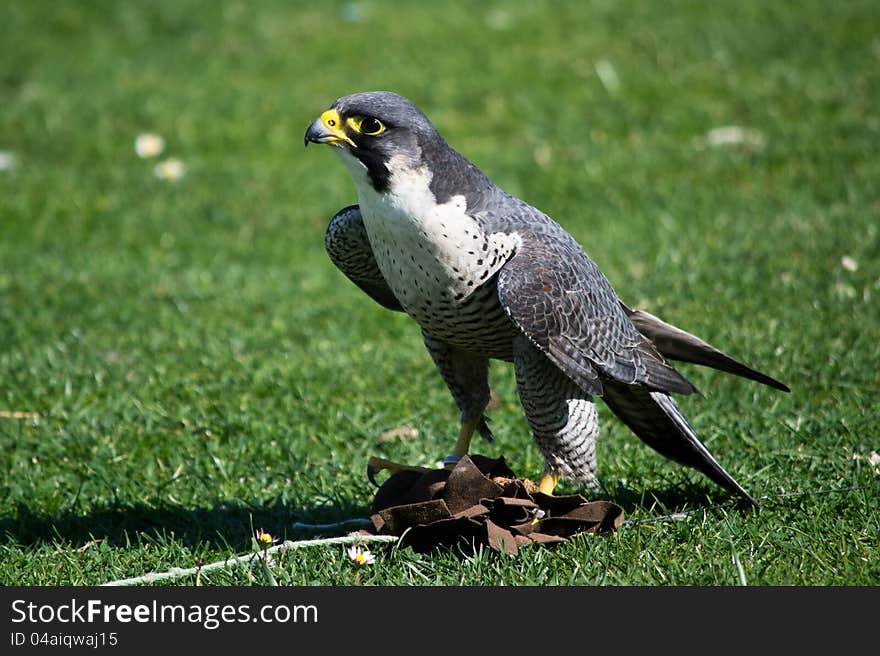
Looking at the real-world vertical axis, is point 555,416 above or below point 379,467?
above

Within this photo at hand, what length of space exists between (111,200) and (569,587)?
5308 mm

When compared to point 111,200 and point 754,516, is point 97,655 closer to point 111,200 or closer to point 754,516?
point 754,516

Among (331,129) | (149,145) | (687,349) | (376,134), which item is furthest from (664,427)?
(149,145)

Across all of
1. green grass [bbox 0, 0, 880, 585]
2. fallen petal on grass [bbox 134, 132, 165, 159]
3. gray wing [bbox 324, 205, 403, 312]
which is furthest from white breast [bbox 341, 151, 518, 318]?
fallen petal on grass [bbox 134, 132, 165, 159]

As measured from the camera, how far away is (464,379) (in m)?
3.97

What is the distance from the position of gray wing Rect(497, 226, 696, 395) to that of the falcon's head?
0.46 metres

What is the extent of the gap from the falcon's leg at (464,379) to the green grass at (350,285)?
18.4 inches

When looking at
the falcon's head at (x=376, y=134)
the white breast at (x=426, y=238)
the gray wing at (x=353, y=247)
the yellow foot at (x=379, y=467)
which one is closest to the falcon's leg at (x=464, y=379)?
the yellow foot at (x=379, y=467)

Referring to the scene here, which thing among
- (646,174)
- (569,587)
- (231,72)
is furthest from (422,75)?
(569,587)

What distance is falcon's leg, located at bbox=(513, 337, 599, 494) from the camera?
11.7ft

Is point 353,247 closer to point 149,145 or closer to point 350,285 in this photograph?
point 350,285

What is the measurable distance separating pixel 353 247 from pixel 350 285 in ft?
8.69

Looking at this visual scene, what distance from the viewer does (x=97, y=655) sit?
3.03m

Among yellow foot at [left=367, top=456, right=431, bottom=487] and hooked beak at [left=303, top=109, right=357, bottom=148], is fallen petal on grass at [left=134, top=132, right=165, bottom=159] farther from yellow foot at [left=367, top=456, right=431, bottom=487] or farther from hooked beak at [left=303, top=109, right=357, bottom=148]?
hooked beak at [left=303, top=109, right=357, bottom=148]
